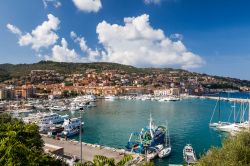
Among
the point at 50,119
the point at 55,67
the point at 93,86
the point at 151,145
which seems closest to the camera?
the point at 151,145

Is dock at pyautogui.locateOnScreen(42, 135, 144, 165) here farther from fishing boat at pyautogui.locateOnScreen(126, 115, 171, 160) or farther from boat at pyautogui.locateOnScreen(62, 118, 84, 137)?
boat at pyautogui.locateOnScreen(62, 118, 84, 137)

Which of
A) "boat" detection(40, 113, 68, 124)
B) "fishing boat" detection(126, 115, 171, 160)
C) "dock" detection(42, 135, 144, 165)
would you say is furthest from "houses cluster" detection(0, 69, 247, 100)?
"dock" detection(42, 135, 144, 165)

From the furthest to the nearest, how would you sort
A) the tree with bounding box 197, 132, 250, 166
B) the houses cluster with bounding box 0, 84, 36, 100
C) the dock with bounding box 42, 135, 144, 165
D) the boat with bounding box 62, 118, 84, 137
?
1. the houses cluster with bounding box 0, 84, 36, 100
2. the boat with bounding box 62, 118, 84, 137
3. the dock with bounding box 42, 135, 144, 165
4. the tree with bounding box 197, 132, 250, 166

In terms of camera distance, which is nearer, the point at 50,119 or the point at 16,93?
the point at 50,119

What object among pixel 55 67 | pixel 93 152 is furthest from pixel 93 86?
pixel 93 152

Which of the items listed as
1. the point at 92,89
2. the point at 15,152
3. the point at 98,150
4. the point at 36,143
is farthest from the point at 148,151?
the point at 92,89

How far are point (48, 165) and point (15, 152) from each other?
1.60 metres

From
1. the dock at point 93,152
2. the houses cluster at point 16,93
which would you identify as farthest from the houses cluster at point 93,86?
the dock at point 93,152

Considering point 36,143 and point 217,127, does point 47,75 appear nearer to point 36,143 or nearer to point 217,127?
point 217,127

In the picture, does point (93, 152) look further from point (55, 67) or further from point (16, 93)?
point (55, 67)

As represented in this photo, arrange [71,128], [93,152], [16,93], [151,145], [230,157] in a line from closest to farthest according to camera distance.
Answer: [230,157], [93,152], [151,145], [71,128], [16,93]

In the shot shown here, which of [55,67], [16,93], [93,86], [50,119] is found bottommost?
[50,119]

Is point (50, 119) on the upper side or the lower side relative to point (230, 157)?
lower

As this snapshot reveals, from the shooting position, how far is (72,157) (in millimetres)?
20750
